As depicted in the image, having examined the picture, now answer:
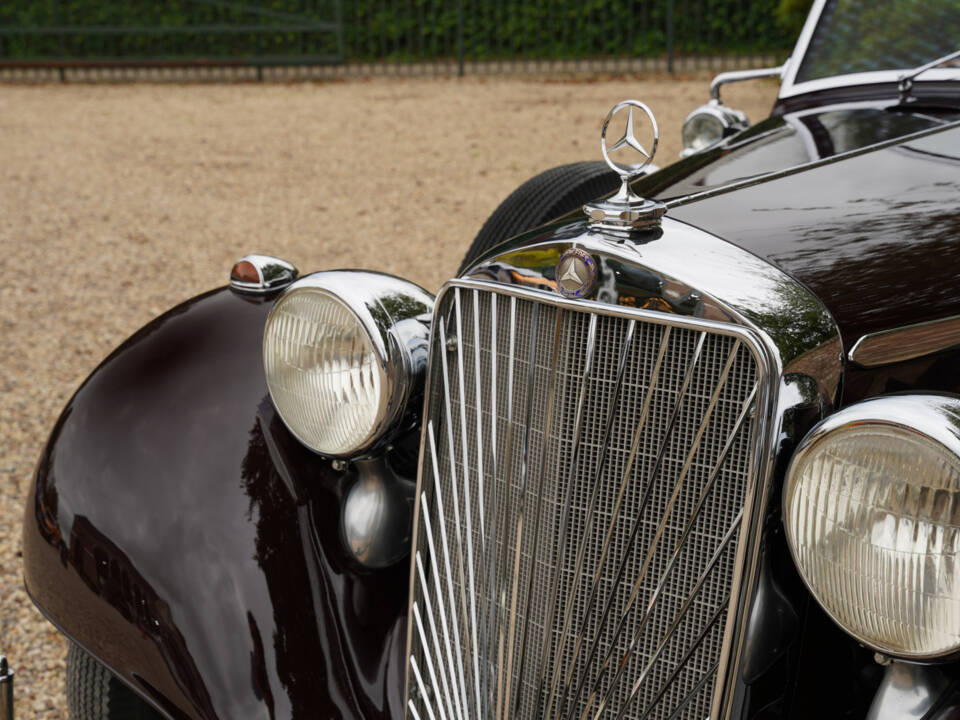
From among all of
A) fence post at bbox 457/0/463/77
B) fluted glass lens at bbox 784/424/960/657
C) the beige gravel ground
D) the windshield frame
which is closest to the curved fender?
fluted glass lens at bbox 784/424/960/657

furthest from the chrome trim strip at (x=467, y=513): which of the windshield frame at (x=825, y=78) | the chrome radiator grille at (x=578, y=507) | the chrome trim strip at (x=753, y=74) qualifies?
the chrome trim strip at (x=753, y=74)

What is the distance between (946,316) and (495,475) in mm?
670

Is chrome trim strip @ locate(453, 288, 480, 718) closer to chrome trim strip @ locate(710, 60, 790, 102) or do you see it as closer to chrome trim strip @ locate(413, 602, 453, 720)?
chrome trim strip @ locate(413, 602, 453, 720)

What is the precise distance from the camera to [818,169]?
1.81 metres

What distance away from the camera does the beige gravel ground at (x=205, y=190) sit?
4422 mm

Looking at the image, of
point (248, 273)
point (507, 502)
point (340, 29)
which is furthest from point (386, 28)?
point (507, 502)

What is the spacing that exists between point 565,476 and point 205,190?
6.65 meters

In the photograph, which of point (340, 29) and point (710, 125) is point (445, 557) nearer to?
point (710, 125)

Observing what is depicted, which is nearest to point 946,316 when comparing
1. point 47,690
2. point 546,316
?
point 546,316

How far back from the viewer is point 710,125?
343 centimetres

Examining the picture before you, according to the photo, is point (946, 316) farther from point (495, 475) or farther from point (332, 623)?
point (332, 623)

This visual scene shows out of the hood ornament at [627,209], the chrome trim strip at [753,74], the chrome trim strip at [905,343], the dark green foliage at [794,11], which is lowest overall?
the chrome trim strip at [905,343]

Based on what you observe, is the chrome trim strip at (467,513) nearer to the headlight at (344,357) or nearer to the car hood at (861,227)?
the headlight at (344,357)

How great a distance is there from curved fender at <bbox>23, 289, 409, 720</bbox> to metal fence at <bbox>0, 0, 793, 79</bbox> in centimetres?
1166
